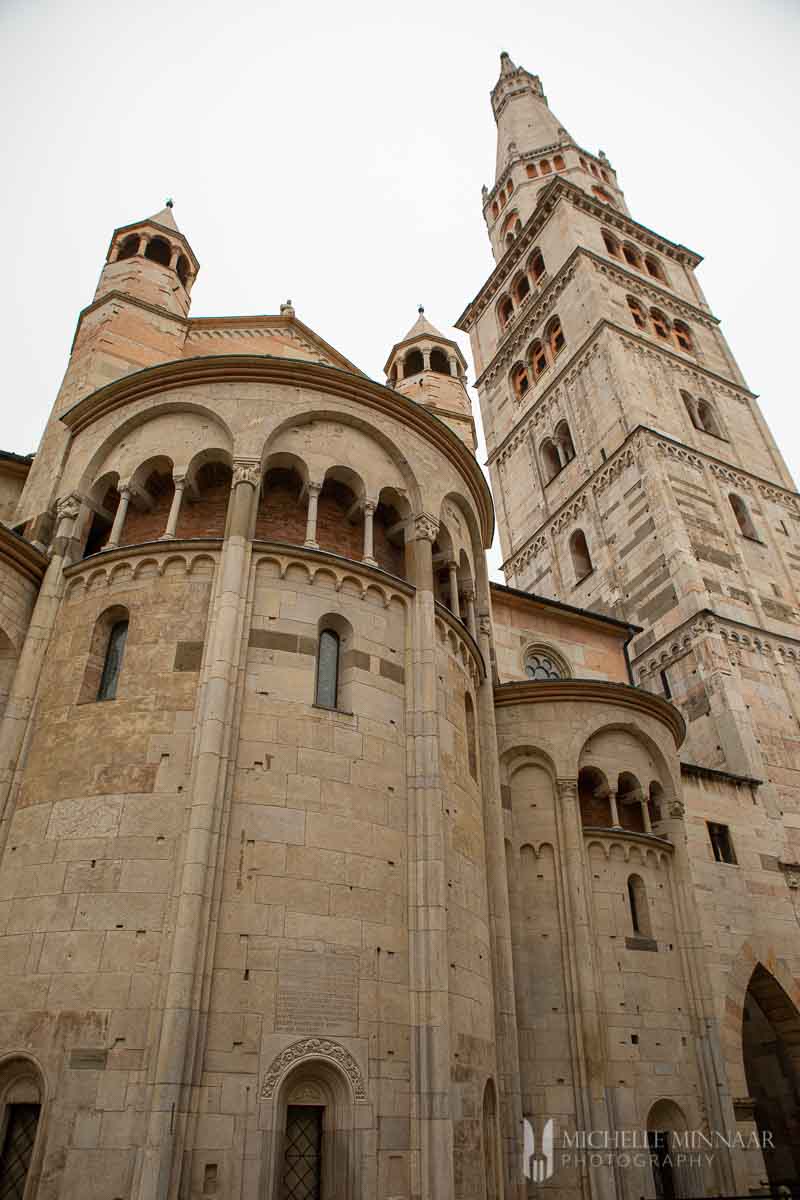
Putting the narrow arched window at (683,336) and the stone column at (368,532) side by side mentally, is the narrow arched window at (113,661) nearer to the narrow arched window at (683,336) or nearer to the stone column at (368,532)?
the stone column at (368,532)

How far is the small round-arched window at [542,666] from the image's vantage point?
21.8 metres

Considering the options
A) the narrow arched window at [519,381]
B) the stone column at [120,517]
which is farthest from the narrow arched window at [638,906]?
the narrow arched window at [519,381]

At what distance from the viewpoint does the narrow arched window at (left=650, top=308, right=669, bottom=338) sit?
121 feet

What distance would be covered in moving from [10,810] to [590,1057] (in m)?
10.4

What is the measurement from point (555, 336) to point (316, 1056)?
116ft

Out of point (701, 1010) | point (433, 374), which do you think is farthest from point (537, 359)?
point (701, 1010)

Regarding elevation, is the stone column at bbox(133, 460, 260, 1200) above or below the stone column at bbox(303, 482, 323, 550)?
below

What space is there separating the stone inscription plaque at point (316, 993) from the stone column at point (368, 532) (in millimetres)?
5977

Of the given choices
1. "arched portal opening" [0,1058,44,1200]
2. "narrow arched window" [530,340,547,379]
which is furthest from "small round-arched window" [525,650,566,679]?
"narrow arched window" [530,340,547,379]

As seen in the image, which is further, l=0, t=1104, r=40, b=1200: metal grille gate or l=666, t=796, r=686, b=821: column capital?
l=666, t=796, r=686, b=821: column capital

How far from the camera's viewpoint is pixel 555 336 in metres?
38.4

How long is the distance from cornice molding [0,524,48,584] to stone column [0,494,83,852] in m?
0.15

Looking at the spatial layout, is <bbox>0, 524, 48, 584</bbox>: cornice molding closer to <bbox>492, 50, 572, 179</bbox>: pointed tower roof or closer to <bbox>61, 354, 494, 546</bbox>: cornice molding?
<bbox>61, 354, 494, 546</bbox>: cornice molding

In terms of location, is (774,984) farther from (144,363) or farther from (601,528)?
(144,363)
